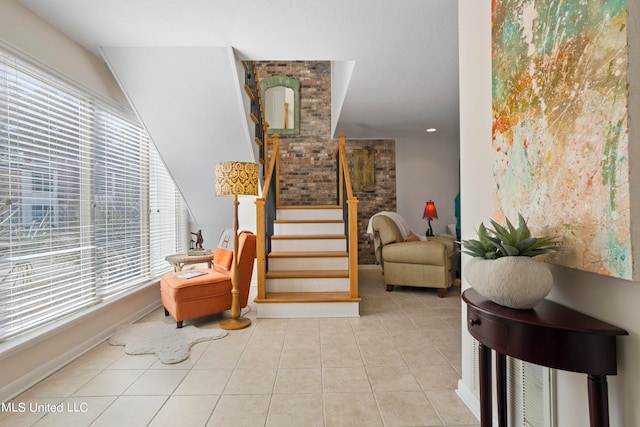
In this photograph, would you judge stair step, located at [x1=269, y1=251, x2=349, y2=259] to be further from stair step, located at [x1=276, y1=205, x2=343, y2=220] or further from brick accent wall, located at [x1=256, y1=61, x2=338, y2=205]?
brick accent wall, located at [x1=256, y1=61, x2=338, y2=205]

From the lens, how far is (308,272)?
11.2 feet

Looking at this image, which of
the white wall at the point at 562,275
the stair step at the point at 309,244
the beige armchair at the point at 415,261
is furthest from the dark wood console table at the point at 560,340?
the beige armchair at the point at 415,261

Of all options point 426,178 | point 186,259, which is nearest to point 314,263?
point 186,259

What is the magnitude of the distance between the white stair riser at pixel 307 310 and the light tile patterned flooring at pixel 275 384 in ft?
0.79

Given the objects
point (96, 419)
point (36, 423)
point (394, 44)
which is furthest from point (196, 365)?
point (394, 44)

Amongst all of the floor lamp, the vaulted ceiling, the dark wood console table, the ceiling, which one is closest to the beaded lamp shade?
the floor lamp

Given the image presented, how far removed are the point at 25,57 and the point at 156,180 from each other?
1.85 meters

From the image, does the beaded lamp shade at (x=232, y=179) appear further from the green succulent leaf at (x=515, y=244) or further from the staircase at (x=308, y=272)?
the green succulent leaf at (x=515, y=244)

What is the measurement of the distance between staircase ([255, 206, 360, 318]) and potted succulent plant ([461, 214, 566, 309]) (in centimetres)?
210

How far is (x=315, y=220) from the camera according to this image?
4.22 meters

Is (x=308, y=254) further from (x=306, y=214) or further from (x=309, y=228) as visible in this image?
(x=306, y=214)

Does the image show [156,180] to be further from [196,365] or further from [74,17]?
[196,365]

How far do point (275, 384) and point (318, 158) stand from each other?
4333mm

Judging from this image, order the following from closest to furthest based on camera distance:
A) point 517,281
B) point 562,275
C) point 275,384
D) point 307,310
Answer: point 517,281
point 562,275
point 275,384
point 307,310
